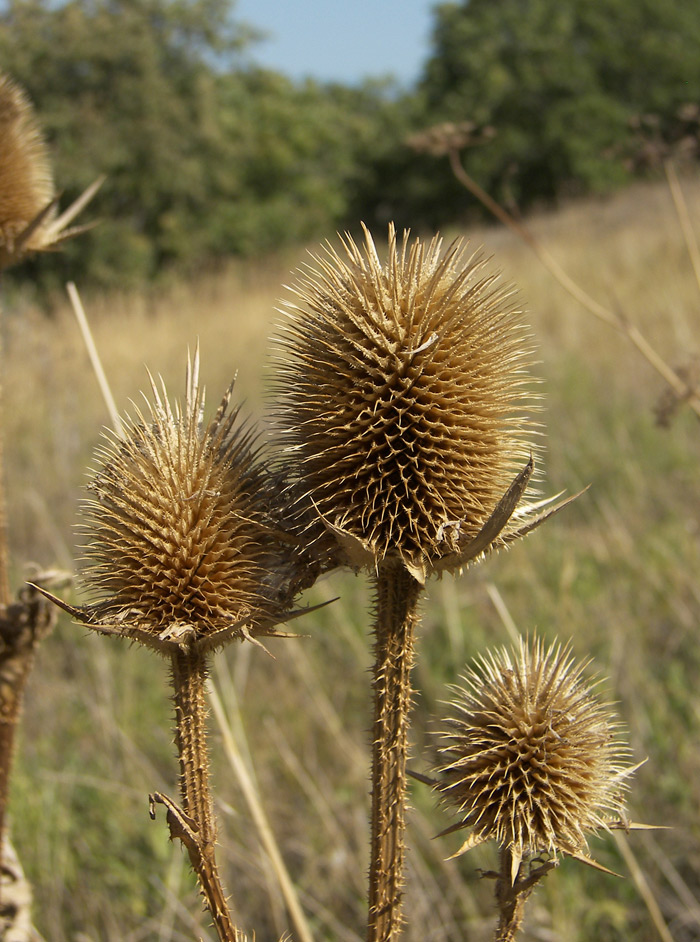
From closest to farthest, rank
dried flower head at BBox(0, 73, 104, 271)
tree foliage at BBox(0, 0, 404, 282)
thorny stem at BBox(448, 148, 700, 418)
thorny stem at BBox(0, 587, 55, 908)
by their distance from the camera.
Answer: thorny stem at BBox(0, 587, 55, 908) < dried flower head at BBox(0, 73, 104, 271) < thorny stem at BBox(448, 148, 700, 418) < tree foliage at BBox(0, 0, 404, 282)

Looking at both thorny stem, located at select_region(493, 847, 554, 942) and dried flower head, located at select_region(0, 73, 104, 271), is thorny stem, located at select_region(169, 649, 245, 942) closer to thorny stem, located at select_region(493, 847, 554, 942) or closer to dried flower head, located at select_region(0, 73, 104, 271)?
thorny stem, located at select_region(493, 847, 554, 942)

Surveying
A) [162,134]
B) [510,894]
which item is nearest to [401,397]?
[510,894]

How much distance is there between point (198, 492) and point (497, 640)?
3117 mm

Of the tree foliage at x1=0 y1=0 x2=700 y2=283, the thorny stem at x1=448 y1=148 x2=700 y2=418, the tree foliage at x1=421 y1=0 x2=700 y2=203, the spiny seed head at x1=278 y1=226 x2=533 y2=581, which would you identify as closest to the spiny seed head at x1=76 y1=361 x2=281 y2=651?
the spiny seed head at x1=278 y1=226 x2=533 y2=581

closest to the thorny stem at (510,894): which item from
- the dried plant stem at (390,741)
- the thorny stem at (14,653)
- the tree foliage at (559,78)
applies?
the dried plant stem at (390,741)

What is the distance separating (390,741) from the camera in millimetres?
1287

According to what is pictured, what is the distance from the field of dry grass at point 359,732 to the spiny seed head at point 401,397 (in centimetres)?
12

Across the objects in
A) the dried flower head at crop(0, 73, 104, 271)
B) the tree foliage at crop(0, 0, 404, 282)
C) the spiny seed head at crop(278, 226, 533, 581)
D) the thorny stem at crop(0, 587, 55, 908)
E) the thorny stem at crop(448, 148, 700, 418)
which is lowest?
the thorny stem at crop(0, 587, 55, 908)

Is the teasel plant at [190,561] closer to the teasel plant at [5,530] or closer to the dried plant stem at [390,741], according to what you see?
the dried plant stem at [390,741]

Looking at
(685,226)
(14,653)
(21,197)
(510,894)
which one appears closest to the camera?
(510,894)

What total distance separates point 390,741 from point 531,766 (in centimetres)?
23

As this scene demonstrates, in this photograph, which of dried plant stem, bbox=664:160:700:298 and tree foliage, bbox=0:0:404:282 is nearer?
dried plant stem, bbox=664:160:700:298

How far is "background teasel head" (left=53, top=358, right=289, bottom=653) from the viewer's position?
1.28 meters

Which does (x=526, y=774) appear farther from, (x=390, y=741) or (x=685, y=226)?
(x=685, y=226)
